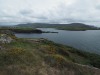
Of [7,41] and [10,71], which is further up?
[7,41]

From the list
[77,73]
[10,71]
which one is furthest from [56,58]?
[10,71]

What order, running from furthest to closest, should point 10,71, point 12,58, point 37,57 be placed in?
point 37,57, point 12,58, point 10,71

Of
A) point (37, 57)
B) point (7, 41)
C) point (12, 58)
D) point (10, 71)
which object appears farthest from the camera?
point (7, 41)

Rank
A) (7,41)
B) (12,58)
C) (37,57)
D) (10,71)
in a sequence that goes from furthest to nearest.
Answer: (7,41) < (37,57) < (12,58) < (10,71)

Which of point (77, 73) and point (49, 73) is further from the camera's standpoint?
point (77, 73)

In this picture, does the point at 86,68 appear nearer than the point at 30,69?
No

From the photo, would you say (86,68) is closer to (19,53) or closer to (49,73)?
(49,73)

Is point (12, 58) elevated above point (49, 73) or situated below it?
above

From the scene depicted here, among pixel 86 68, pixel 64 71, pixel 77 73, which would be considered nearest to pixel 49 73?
pixel 64 71

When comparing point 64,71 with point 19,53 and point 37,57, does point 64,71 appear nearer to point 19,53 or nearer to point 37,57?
point 37,57
